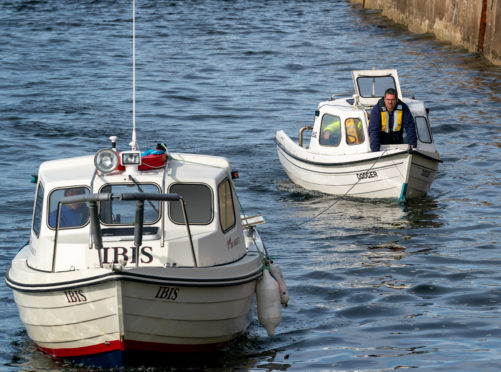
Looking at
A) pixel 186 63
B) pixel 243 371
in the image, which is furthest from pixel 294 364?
pixel 186 63

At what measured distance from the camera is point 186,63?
38.6 metres

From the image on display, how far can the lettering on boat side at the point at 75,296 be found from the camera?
34.4 ft

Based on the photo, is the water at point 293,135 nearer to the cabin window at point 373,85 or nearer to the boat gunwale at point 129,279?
the boat gunwale at point 129,279

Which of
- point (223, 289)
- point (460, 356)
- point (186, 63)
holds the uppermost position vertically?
point (223, 289)

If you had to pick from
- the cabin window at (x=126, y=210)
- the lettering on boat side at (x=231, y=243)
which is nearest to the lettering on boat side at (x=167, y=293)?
the cabin window at (x=126, y=210)

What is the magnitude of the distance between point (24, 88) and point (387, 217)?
1751 centimetres

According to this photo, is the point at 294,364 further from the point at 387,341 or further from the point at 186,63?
the point at 186,63

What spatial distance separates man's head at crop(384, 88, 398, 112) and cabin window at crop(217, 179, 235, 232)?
24.2 feet

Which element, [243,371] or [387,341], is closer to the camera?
[243,371]

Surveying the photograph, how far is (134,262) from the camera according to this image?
35.2 ft

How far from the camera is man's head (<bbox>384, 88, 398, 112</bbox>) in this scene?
1880cm

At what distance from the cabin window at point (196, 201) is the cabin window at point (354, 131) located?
28.1ft

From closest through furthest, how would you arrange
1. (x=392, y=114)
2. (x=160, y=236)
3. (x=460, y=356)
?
(x=160, y=236) < (x=460, y=356) < (x=392, y=114)

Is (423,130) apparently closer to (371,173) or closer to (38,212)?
(371,173)
